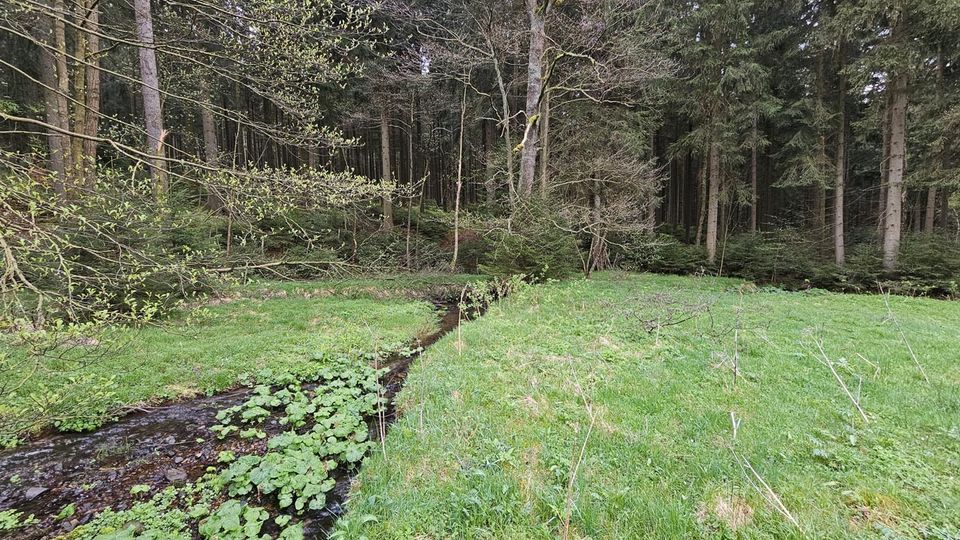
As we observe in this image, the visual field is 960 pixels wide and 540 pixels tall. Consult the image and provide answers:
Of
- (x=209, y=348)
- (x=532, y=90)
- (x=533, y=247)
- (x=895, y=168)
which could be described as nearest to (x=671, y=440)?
(x=209, y=348)

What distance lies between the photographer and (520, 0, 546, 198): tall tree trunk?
12.1 metres

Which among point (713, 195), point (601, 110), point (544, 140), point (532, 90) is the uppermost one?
point (601, 110)

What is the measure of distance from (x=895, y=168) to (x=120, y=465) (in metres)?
19.3

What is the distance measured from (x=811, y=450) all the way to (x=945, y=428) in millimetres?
1355

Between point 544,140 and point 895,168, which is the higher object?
point 544,140

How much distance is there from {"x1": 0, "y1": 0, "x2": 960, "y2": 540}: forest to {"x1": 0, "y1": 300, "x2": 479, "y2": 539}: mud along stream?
29 millimetres

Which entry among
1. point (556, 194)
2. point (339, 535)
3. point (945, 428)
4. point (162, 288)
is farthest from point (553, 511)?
point (556, 194)

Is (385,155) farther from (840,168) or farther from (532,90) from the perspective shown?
(840,168)

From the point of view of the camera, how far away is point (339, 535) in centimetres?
270

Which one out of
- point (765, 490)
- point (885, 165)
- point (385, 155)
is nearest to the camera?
point (765, 490)

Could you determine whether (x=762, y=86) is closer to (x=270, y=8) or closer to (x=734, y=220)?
(x=734, y=220)

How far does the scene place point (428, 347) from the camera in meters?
Answer: 7.32

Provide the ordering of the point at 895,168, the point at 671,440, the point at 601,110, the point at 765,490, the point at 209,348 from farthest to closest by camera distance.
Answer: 1. the point at 601,110
2. the point at 895,168
3. the point at 209,348
4. the point at 671,440
5. the point at 765,490

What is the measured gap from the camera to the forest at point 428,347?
9.25ft
